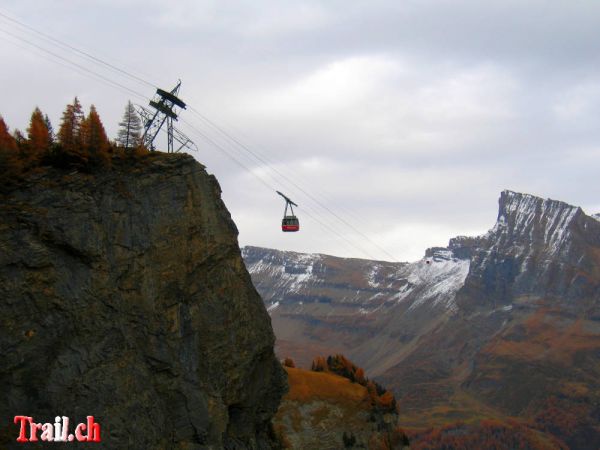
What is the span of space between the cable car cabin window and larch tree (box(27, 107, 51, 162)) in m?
25.8

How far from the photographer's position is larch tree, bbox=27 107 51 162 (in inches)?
1646

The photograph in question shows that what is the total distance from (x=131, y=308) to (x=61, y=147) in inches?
373

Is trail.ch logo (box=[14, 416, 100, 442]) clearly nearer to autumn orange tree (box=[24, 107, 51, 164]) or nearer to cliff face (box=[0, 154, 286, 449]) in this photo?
cliff face (box=[0, 154, 286, 449])

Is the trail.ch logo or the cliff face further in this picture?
the cliff face

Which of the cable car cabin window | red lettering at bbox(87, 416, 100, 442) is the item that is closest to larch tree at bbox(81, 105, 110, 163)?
red lettering at bbox(87, 416, 100, 442)

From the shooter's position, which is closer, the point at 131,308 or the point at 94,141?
the point at 131,308

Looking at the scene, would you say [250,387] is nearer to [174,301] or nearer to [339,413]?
[174,301]

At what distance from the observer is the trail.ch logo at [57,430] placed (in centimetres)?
3538

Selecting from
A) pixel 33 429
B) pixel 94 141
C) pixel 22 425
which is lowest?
pixel 33 429

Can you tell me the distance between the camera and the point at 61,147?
1679 inches

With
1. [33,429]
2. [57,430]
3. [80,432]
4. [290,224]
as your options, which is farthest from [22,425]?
[290,224]

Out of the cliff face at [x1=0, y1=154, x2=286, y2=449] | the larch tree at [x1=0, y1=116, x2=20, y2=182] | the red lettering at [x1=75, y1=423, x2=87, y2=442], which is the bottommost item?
the red lettering at [x1=75, y1=423, x2=87, y2=442]

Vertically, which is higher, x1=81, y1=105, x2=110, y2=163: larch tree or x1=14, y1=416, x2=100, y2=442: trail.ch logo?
x1=81, y1=105, x2=110, y2=163: larch tree

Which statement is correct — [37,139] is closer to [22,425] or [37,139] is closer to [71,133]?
[71,133]
